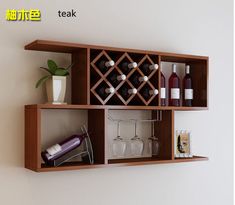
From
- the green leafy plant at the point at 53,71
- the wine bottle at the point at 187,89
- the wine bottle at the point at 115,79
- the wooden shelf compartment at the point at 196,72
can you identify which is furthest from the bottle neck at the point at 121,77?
the wine bottle at the point at 187,89

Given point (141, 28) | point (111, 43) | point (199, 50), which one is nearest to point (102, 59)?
point (111, 43)

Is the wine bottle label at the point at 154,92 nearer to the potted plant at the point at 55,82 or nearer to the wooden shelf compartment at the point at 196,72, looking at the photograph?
the wooden shelf compartment at the point at 196,72

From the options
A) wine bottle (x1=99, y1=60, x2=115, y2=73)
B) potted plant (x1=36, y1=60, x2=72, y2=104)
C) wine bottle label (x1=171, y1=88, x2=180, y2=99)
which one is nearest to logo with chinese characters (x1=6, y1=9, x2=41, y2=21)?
potted plant (x1=36, y1=60, x2=72, y2=104)

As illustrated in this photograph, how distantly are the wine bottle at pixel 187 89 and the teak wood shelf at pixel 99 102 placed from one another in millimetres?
73

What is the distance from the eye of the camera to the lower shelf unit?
1.92 m

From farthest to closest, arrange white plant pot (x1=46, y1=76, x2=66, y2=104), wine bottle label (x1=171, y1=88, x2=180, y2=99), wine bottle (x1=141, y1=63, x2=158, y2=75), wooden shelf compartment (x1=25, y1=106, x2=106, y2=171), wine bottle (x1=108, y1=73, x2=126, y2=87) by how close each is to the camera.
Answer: wine bottle label (x1=171, y1=88, x2=180, y2=99) < wine bottle (x1=141, y1=63, x2=158, y2=75) < wine bottle (x1=108, y1=73, x2=126, y2=87) < white plant pot (x1=46, y1=76, x2=66, y2=104) < wooden shelf compartment (x1=25, y1=106, x2=106, y2=171)

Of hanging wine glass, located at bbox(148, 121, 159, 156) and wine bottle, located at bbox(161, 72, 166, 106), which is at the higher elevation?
wine bottle, located at bbox(161, 72, 166, 106)

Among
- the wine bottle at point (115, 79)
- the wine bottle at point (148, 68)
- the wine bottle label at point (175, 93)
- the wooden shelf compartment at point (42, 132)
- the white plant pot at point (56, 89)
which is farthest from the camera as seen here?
the wine bottle label at point (175, 93)

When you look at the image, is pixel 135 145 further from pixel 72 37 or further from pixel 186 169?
pixel 72 37

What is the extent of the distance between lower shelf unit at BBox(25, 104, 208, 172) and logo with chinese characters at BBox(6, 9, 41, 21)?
17.3 inches

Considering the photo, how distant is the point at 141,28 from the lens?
7.93 ft

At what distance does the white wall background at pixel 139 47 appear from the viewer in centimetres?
204

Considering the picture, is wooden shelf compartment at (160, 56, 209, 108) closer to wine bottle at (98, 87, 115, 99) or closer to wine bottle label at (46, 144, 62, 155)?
wine bottle at (98, 87, 115, 99)

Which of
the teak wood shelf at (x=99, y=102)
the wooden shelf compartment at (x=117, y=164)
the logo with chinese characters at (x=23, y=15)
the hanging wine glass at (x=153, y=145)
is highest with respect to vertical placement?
the logo with chinese characters at (x=23, y=15)
